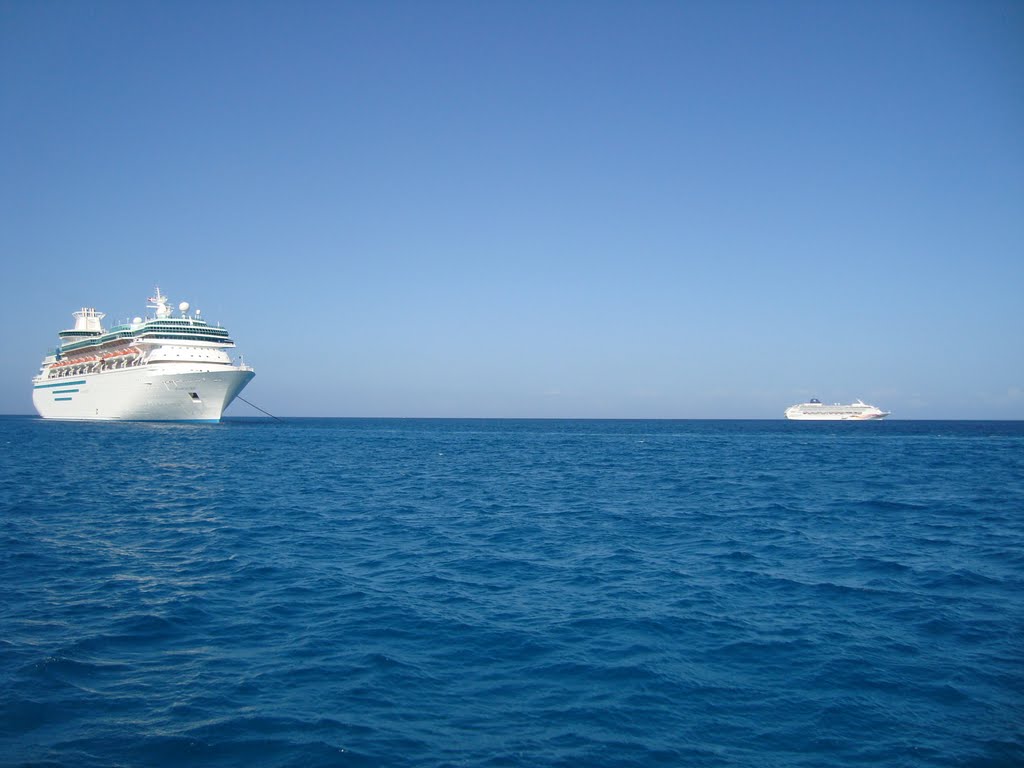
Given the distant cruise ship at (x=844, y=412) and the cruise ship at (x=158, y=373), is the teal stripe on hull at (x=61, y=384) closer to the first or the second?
the cruise ship at (x=158, y=373)

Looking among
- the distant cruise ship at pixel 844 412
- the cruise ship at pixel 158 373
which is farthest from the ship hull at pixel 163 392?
the distant cruise ship at pixel 844 412

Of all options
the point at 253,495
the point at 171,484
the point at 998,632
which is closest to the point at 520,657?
the point at 998,632

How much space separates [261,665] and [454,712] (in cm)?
318

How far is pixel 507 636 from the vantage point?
10398 mm

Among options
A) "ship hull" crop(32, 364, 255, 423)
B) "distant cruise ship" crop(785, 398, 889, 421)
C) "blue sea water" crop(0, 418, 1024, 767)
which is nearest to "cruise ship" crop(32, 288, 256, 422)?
"ship hull" crop(32, 364, 255, 423)

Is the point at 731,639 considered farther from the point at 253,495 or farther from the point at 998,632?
the point at 253,495

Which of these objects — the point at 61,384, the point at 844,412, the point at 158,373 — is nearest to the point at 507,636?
the point at 158,373

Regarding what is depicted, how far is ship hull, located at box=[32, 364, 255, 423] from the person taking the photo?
8338 centimetres

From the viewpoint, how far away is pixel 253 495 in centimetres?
2644

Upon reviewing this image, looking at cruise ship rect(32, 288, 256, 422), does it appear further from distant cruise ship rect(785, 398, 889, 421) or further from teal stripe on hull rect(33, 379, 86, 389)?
distant cruise ship rect(785, 398, 889, 421)

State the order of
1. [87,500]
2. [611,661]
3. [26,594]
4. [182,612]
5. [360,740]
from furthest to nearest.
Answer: [87,500], [26,594], [182,612], [611,661], [360,740]

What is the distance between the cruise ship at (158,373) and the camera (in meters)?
84.2

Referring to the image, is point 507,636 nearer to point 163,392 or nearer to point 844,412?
point 163,392

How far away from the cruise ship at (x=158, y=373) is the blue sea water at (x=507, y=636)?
220 feet
